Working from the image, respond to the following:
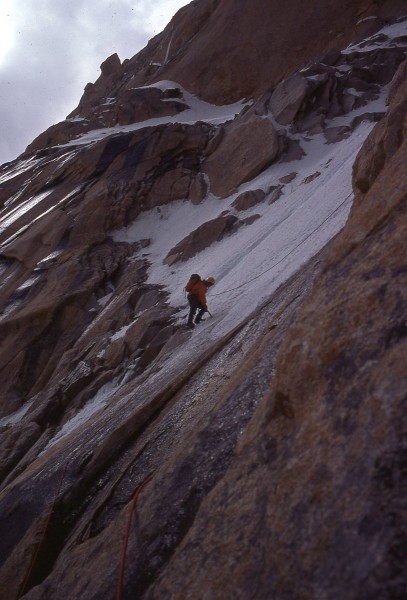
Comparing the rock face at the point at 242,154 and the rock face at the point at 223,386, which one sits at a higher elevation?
the rock face at the point at 242,154

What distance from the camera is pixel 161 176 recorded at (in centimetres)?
2823

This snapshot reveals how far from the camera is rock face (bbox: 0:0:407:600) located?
10.0ft

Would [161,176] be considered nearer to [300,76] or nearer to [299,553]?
[300,76]

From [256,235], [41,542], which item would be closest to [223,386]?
[41,542]

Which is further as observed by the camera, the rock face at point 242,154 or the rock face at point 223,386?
the rock face at point 242,154

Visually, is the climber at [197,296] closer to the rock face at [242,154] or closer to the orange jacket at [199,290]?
the orange jacket at [199,290]

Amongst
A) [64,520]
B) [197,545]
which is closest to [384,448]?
[197,545]

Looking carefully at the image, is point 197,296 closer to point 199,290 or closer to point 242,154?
point 199,290

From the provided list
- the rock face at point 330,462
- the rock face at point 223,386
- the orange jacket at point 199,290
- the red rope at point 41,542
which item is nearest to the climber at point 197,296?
the orange jacket at point 199,290

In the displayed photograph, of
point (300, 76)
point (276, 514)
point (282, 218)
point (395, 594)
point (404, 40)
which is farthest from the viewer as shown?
point (404, 40)

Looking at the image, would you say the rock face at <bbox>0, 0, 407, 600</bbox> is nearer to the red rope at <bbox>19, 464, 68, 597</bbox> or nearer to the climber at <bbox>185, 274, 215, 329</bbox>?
the red rope at <bbox>19, 464, 68, 597</bbox>

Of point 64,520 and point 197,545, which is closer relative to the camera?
point 197,545

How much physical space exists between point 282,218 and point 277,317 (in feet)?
36.5

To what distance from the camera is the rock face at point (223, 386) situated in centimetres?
305
